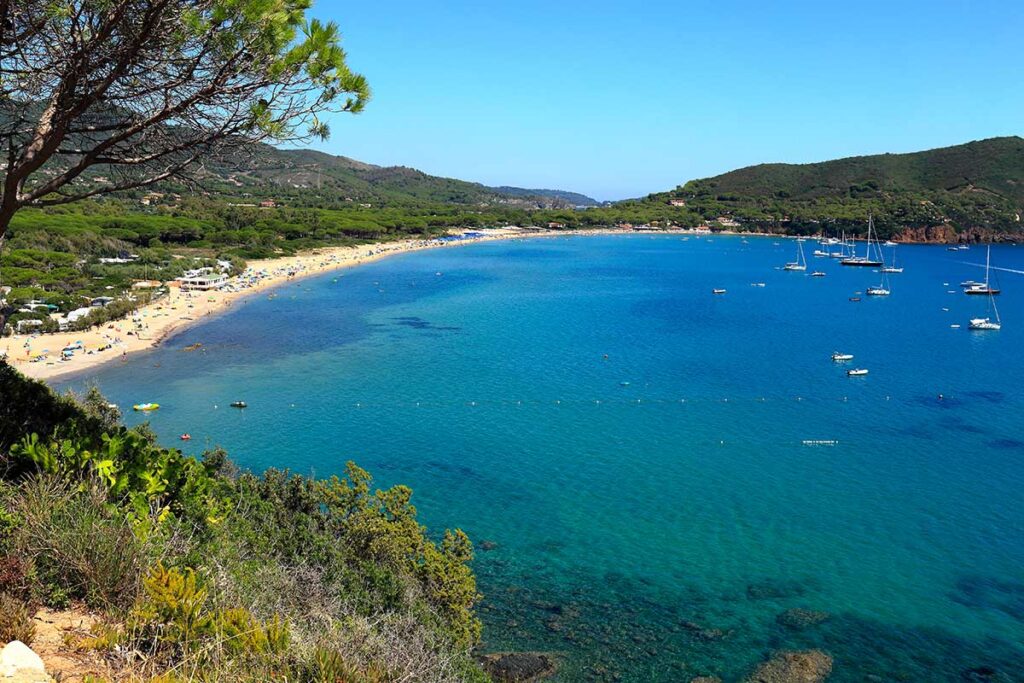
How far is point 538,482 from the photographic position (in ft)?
82.5

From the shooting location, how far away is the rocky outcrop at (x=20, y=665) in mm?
4562

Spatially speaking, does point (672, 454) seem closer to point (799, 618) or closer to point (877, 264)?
point (799, 618)

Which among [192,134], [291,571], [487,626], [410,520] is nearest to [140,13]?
[192,134]

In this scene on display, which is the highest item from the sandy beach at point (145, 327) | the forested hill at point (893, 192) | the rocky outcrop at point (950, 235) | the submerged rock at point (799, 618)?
the forested hill at point (893, 192)

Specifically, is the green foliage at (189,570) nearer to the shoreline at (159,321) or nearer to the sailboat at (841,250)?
the shoreline at (159,321)

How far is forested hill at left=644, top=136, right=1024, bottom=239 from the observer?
131375mm

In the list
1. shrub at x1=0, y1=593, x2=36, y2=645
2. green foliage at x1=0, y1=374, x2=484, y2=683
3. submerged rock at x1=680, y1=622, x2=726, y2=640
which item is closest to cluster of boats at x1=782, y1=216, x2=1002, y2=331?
submerged rock at x1=680, y1=622, x2=726, y2=640

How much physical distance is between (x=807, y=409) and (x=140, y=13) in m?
32.6

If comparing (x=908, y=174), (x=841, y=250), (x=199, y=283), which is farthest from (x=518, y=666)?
(x=908, y=174)

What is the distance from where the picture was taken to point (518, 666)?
14445 millimetres

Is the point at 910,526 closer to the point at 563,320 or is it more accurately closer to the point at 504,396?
the point at 504,396

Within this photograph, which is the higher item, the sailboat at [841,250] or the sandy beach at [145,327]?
the sailboat at [841,250]

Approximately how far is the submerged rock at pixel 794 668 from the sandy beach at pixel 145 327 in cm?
2901

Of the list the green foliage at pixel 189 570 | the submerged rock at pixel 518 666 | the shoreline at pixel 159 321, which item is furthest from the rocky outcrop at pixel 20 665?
the shoreline at pixel 159 321
